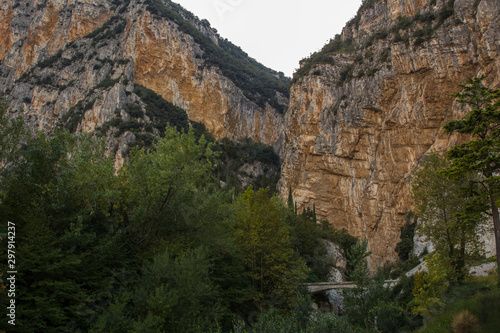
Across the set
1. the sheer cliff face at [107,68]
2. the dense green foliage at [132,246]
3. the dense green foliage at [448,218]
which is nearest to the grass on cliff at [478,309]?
the dense green foliage at [448,218]

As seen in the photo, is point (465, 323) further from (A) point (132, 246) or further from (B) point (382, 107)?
(B) point (382, 107)

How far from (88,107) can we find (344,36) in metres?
54.4

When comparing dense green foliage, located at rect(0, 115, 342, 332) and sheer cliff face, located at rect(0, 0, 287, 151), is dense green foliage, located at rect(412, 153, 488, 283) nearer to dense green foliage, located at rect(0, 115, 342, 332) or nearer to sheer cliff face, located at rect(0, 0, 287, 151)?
dense green foliage, located at rect(0, 115, 342, 332)

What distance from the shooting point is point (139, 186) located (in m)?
14.1

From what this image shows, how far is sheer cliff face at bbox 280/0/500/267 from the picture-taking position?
40.0 metres

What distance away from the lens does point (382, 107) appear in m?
47.4

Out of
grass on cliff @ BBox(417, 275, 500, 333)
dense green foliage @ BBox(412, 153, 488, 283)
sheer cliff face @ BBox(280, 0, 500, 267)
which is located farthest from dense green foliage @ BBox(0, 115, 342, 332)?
sheer cliff face @ BBox(280, 0, 500, 267)

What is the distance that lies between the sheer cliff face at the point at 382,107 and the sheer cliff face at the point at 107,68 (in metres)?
26.9

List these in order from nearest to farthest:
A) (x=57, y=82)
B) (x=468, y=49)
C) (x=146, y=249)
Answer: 1. (x=146, y=249)
2. (x=468, y=49)
3. (x=57, y=82)

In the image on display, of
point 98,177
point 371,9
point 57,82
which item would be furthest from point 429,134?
point 57,82

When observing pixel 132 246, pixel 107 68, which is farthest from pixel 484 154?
pixel 107 68

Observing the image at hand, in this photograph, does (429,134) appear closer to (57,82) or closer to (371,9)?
(371,9)

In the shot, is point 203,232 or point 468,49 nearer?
point 203,232

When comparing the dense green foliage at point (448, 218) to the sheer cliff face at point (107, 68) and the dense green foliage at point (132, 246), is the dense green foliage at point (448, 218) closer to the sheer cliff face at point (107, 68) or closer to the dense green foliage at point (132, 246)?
the dense green foliage at point (132, 246)
